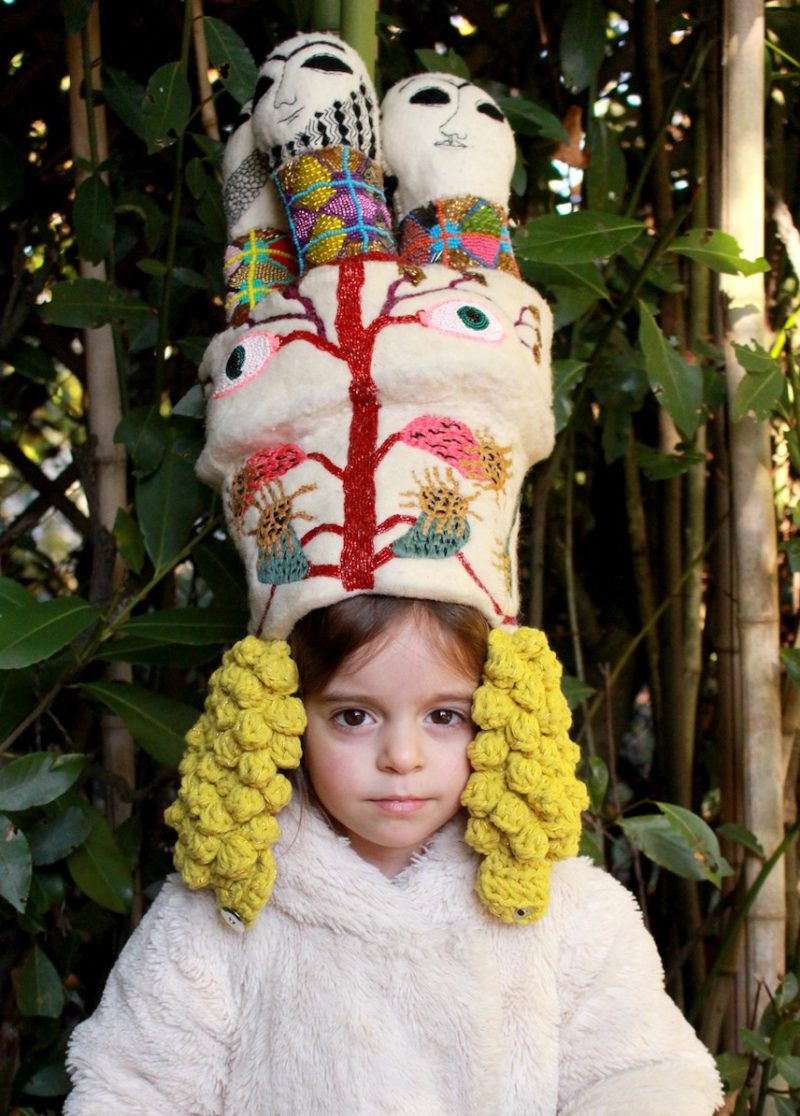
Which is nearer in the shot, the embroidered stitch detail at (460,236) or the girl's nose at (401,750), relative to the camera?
the girl's nose at (401,750)

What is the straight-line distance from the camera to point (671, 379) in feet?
3.91

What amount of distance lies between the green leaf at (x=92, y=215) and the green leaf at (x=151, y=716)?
17.0 inches

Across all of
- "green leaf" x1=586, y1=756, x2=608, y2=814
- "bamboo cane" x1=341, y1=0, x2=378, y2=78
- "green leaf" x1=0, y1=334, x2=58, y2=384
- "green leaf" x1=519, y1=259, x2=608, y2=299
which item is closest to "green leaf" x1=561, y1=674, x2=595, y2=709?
"green leaf" x1=586, y1=756, x2=608, y2=814

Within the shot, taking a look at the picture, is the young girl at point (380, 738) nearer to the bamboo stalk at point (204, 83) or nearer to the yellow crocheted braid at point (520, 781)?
the yellow crocheted braid at point (520, 781)

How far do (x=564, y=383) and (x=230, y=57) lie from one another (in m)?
0.45

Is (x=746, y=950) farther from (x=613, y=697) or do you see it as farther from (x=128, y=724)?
(x=128, y=724)

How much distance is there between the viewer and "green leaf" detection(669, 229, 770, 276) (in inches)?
46.3

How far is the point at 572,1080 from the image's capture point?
1003 millimetres

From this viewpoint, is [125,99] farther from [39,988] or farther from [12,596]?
[39,988]

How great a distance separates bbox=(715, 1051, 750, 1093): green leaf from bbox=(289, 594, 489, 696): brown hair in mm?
544

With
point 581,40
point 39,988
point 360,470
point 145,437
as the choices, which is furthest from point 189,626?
point 581,40

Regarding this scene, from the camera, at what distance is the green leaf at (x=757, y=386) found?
118cm

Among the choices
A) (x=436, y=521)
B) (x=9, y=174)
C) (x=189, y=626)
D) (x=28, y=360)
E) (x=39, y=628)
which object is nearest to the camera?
(x=436, y=521)

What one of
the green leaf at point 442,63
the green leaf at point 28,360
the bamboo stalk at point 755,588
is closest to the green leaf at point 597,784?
the bamboo stalk at point 755,588
